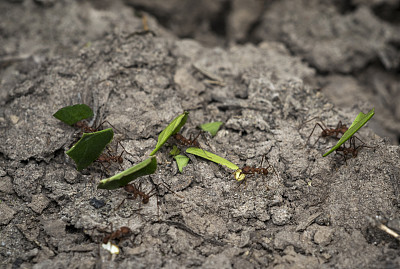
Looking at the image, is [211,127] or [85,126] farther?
[211,127]

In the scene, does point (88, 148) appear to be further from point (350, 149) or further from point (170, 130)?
point (350, 149)

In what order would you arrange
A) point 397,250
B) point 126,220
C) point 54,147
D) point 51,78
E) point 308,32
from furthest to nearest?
1. point 308,32
2. point 51,78
3. point 54,147
4. point 126,220
5. point 397,250

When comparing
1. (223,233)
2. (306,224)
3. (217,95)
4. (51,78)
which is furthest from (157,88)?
(306,224)

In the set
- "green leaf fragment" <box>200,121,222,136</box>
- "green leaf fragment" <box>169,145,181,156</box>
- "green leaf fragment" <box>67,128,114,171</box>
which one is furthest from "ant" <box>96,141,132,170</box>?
"green leaf fragment" <box>200,121,222,136</box>

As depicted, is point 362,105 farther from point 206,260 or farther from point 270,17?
point 206,260

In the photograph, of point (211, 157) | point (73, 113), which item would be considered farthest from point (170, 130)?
point (73, 113)

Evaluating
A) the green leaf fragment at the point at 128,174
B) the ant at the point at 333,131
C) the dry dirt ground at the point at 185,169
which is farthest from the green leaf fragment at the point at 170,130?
the ant at the point at 333,131
